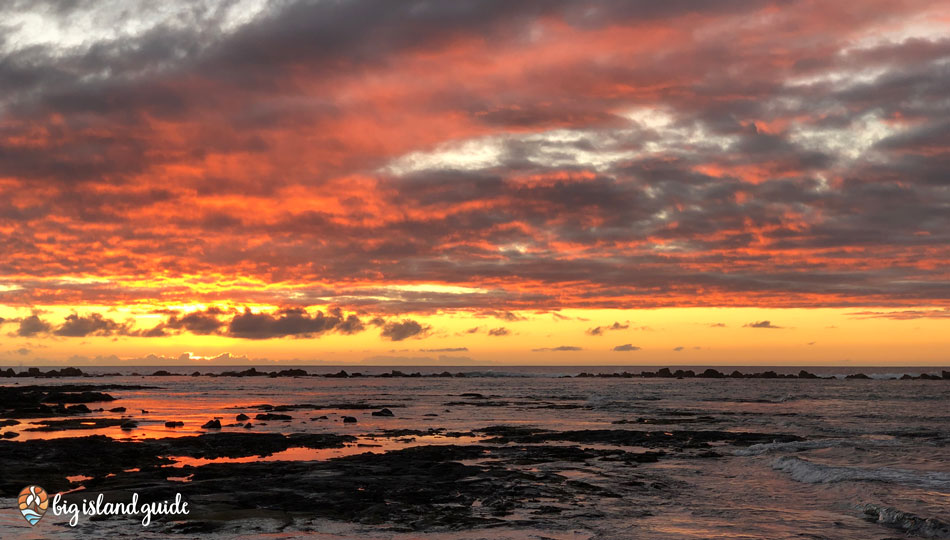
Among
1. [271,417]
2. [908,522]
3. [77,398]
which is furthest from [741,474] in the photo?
[77,398]

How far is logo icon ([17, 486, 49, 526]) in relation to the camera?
16859mm

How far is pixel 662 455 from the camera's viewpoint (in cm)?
3167

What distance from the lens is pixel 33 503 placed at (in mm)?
18234

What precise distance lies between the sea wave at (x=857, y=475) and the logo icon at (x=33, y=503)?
23.8 metres

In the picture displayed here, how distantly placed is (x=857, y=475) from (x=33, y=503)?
26.5 meters

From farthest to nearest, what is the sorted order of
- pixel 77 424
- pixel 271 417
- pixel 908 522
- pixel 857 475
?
pixel 271 417
pixel 77 424
pixel 857 475
pixel 908 522

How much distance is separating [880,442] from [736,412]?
970 inches

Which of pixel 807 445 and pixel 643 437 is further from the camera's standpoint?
pixel 643 437

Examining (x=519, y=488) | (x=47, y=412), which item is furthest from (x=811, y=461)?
(x=47, y=412)

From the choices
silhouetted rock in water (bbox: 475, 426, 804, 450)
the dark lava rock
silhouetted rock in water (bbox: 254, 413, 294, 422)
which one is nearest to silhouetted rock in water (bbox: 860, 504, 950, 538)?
silhouetted rock in water (bbox: 475, 426, 804, 450)

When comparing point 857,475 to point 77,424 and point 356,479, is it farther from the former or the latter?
point 77,424

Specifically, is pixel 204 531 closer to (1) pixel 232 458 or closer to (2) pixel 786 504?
→ (1) pixel 232 458

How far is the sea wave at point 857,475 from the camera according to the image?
81.6 feet

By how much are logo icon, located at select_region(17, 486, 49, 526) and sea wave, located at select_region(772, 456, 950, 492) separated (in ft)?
78.0
